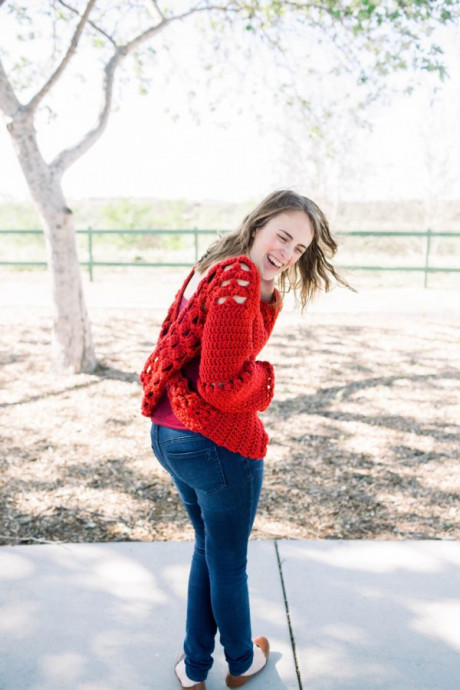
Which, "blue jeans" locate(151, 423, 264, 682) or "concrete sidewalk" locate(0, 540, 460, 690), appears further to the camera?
"concrete sidewalk" locate(0, 540, 460, 690)

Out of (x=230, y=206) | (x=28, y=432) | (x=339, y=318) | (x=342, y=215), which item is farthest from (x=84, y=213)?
(x=28, y=432)

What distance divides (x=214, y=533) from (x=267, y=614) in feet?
2.74

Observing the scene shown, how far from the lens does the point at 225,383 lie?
1.61 meters

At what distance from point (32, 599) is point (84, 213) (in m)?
32.5

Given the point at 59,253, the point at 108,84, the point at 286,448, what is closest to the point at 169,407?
the point at 286,448

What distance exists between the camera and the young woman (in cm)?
159

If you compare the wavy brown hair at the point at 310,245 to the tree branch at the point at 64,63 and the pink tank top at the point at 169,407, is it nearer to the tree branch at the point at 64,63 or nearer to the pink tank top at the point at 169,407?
the pink tank top at the point at 169,407

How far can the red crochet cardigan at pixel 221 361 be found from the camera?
5.14ft

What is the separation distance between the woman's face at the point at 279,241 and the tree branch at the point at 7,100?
4450 mm

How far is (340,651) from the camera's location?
2.21 metres

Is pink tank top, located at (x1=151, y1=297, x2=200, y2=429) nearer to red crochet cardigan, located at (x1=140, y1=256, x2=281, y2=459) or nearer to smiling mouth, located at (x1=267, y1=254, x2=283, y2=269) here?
red crochet cardigan, located at (x1=140, y1=256, x2=281, y2=459)

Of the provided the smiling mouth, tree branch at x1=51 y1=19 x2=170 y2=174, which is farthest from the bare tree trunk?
the smiling mouth

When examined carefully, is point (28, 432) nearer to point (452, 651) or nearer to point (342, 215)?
point (452, 651)

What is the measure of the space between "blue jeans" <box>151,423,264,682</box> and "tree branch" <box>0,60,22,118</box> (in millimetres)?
4510
